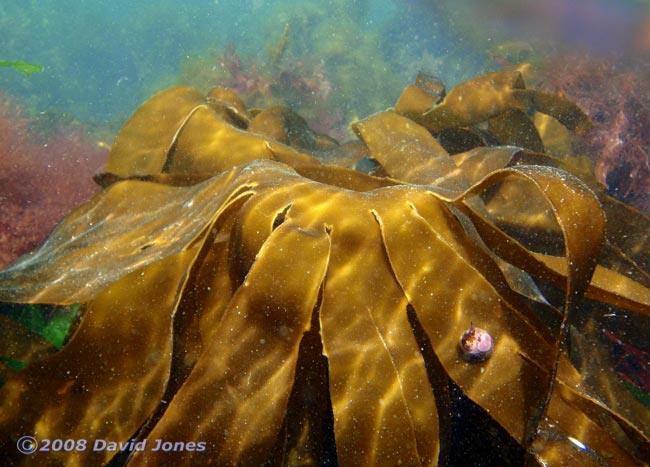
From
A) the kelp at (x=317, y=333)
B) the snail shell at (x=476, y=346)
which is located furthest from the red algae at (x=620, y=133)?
the snail shell at (x=476, y=346)

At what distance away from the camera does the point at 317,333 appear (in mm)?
1200

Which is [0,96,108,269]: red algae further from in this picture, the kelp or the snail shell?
the snail shell

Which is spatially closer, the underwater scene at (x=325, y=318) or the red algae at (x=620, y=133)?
the underwater scene at (x=325, y=318)

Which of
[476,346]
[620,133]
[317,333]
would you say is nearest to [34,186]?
[317,333]

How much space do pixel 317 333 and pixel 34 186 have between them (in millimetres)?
3473

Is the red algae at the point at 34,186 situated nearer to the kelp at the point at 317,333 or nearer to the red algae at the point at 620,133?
the kelp at the point at 317,333

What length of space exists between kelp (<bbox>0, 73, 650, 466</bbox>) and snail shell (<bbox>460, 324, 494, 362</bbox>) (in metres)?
0.02

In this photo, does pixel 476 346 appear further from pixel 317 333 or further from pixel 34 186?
pixel 34 186

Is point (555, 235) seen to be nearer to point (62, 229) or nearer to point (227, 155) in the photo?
point (227, 155)

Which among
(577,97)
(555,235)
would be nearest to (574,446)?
(555,235)

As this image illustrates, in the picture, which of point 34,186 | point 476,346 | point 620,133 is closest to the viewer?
point 476,346

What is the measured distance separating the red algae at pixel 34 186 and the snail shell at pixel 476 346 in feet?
10.4

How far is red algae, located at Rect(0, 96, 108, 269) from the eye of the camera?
2854 mm

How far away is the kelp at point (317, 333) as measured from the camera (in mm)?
1043
